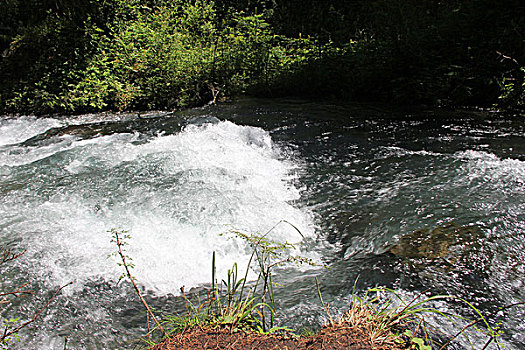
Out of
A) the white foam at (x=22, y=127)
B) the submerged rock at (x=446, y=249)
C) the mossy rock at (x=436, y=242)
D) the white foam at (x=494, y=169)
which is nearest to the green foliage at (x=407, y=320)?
the submerged rock at (x=446, y=249)

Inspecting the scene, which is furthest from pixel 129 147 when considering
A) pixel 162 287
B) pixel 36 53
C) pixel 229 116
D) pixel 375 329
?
pixel 36 53

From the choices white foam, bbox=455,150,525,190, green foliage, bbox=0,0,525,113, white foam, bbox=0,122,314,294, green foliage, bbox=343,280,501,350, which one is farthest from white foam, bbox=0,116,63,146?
white foam, bbox=455,150,525,190

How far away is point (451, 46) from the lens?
7.86m

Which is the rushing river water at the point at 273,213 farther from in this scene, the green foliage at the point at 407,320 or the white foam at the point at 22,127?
the white foam at the point at 22,127

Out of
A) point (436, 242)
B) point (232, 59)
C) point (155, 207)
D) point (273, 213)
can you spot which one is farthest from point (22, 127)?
point (436, 242)

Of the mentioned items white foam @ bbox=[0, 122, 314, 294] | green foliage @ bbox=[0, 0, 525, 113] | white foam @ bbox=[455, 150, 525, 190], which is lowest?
white foam @ bbox=[0, 122, 314, 294]

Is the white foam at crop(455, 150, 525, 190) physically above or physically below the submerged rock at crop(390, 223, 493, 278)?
above

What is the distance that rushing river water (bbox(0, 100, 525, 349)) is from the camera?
2.52m

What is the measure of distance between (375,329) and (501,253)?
1309 millimetres

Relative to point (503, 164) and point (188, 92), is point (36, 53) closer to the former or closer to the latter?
point (188, 92)

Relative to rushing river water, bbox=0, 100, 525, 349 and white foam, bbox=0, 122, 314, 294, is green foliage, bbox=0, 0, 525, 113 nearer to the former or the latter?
rushing river water, bbox=0, 100, 525, 349

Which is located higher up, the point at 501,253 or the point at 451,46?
the point at 451,46

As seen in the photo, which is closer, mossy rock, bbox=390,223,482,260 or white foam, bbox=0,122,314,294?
mossy rock, bbox=390,223,482,260

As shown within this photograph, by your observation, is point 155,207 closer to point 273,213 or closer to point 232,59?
point 273,213
